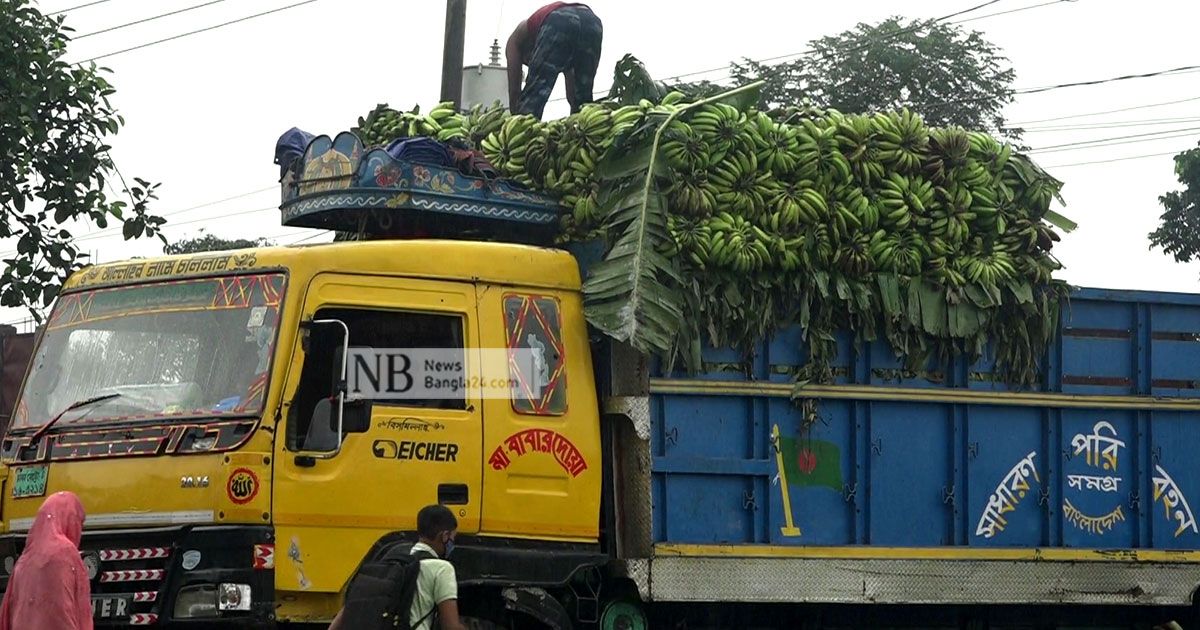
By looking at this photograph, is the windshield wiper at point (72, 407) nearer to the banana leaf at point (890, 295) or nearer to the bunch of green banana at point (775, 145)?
the bunch of green banana at point (775, 145)

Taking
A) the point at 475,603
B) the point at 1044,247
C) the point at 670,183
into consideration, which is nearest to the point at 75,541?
the point at 475,603

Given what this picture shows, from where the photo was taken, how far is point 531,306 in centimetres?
936

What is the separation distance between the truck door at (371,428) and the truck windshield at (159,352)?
25 cm

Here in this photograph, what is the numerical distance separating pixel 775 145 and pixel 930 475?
206cm

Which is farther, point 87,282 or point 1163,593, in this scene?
point 1163,593

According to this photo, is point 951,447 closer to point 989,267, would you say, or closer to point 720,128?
point 989,267

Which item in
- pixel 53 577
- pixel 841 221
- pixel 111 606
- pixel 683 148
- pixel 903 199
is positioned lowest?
pixel 111 606

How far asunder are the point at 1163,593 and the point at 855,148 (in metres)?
3.28

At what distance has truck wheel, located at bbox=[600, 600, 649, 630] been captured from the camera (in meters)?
9.52

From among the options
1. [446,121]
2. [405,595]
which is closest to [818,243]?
[446,121]

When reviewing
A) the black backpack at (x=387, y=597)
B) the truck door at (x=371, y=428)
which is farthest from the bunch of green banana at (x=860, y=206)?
the black backpack at (x=387, y=597)

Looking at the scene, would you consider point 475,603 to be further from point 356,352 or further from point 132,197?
point 132,197

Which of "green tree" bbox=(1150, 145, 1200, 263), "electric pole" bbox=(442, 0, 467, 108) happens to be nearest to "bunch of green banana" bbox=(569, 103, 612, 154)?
"electric pole" bbox=(442, 0, 467, 108)

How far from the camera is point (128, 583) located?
8.44 metres
